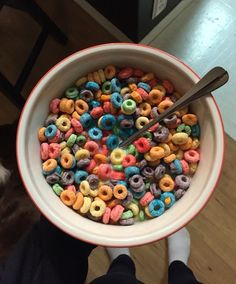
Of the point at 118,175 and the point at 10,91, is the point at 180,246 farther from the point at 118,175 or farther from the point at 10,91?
the point at 10,91

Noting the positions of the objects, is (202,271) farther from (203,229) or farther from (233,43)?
(233,43)

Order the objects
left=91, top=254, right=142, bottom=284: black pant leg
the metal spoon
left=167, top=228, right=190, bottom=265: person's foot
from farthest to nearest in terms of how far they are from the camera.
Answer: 1. left=167, top=228, right=190, bottom=265: person's foot
2. left=91, top=254, right=142, bottom=284: black pant leg
3. the metal spoon

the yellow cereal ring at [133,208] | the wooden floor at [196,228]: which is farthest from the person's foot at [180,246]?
the yellow cereal ring at [133,208]

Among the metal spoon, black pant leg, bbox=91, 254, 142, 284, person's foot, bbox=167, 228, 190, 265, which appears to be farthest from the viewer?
person's foot, bbox=167, 228, 190, 265

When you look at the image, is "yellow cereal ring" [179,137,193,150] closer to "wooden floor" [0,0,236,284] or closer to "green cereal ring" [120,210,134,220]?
"green cereal ring" [120,210,134,220]

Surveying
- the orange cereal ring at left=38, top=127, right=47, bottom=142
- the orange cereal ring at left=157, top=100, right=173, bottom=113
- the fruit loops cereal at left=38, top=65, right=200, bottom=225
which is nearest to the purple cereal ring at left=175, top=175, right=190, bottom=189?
the fruit loops cereal at left=38, top=65, right=200, bottom=225

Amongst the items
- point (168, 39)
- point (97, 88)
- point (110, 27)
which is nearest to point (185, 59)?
point (168, 39)

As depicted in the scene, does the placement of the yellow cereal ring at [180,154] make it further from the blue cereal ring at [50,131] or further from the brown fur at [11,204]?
the brown fur at [11,204]
